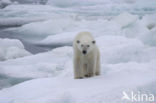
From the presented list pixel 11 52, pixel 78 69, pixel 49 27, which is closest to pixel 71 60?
pixel 11 52

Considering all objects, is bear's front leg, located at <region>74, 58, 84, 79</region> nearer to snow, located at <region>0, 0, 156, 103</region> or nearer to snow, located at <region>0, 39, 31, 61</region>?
snow, located at <region>0, 0, 156, 103</region>

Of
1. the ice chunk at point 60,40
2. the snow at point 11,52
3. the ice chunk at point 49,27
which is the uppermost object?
the ice chunk at point 49,27

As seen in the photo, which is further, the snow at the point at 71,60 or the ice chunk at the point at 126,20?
the ice chunk at the point at 126,20

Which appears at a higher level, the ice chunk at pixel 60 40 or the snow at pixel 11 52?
the ice chunk at pixel 60 40

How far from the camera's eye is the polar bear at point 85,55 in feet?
9.27

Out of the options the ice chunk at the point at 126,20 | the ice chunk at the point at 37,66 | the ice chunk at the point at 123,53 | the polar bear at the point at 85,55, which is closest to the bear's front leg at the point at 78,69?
the polar bear at the point at 85,55

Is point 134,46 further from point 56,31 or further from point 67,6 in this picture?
point 67,6

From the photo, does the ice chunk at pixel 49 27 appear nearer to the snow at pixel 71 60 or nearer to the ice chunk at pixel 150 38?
the snow at pixel 71 60

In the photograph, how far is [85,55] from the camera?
292 centimetres

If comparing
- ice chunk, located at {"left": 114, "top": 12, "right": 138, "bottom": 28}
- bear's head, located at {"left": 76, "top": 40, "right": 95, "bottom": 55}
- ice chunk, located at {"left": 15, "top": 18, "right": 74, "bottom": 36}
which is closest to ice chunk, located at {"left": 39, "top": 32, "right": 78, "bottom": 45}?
ice chunk, located at {"left": 15, "top": 18, "right": 74, "bottom": 36}

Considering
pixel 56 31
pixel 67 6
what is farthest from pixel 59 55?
pixel 67 6

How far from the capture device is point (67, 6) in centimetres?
1517

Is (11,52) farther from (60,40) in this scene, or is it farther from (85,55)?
(85,55)

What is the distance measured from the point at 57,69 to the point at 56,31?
4147 mm
